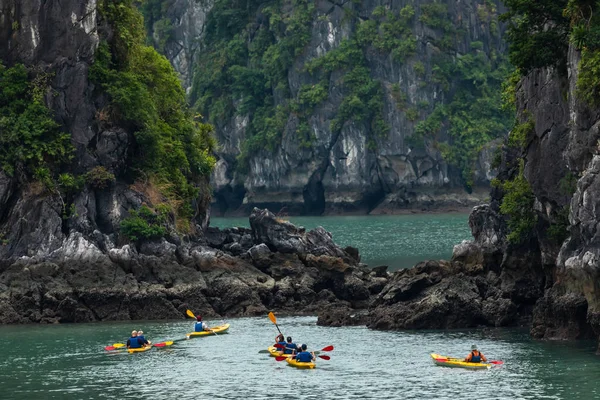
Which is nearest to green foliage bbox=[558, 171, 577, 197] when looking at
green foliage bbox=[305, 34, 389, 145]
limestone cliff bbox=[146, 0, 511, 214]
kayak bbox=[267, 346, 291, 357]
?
kayak bbox=[267, 346, 291, 357]

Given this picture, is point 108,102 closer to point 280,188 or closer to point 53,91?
point 53,91

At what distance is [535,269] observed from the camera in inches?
2334

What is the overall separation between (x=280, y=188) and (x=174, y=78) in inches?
3274

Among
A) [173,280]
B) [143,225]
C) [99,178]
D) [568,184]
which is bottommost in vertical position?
[173,280]

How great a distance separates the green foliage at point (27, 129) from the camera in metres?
67.6

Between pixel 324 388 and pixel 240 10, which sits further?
pixel 240 10

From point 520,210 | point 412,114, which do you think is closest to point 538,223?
point 520,210

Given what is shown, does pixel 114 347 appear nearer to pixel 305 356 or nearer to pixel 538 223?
pixel 305 356

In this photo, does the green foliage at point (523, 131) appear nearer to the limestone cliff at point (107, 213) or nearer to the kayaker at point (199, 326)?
the limestone cliff at point (107, 213)

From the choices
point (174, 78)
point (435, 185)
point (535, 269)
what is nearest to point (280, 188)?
point (435, 185)

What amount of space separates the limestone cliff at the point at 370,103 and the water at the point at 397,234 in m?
8.14

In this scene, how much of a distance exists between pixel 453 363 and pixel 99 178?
26.3 meters

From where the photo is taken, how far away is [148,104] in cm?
7169

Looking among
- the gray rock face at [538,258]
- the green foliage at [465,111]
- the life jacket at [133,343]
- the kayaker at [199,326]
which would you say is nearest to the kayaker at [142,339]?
the life jacket at [133,343]
